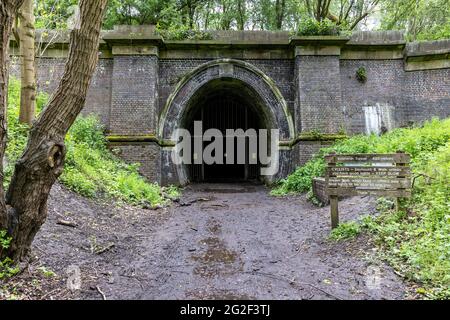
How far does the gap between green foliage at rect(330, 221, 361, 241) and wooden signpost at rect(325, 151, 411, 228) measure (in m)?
0.23

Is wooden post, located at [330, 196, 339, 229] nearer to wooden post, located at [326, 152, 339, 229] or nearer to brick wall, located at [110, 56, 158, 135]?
wooden post, located at [326, 152, 339, 229]

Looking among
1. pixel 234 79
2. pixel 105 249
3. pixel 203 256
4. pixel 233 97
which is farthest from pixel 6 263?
pixel 233 97

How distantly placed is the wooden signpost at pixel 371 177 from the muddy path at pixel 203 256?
0.81 metres

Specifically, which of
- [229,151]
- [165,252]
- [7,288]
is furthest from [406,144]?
[229,151]

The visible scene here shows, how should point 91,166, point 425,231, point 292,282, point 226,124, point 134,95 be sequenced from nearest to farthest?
point 292,282
point 425,231
point 91,166
point 134,95
point 226,124

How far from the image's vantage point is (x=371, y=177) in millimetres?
5367

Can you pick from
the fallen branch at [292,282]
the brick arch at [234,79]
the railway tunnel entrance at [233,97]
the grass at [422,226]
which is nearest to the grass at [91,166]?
the railway tunnel entrance at [233,97]

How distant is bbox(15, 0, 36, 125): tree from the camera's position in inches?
298

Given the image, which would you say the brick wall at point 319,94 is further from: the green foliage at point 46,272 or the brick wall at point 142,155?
the green foliage at point 46,272

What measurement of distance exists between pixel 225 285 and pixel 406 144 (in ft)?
19.6

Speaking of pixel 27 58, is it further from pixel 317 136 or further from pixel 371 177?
pixel 317 136

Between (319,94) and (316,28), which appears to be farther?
(316,28)

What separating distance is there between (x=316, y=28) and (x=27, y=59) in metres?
9.09

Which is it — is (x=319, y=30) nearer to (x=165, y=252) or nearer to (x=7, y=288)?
(x=165, y=252)
